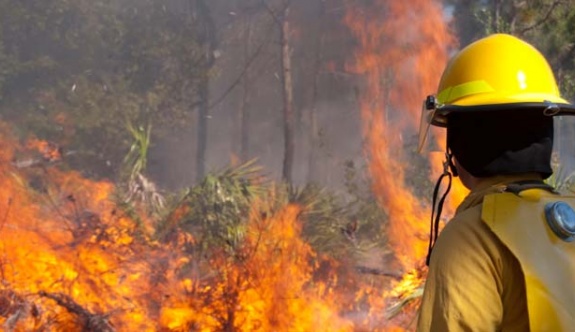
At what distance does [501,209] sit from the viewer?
4.13 ft

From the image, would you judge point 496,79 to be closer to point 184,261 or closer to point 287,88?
point 184,261

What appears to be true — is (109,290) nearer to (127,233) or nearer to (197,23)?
(127,233)

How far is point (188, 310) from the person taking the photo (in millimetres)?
5703

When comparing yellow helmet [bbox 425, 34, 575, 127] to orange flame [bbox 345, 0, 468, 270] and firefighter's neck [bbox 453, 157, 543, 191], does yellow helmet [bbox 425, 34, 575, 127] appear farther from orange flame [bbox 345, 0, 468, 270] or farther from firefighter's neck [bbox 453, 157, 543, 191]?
orange flame [bbox 345, 0, 468, 270]

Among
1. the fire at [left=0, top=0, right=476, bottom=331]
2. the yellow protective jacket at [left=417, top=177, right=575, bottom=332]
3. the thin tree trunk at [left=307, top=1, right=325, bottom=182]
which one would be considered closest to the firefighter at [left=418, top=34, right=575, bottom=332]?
the yellow protective jacket at [left=417, top=177, right=575, bottom=332]

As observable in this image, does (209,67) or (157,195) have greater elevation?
(209,67)

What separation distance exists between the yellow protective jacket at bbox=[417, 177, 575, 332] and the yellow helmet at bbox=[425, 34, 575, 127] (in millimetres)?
296

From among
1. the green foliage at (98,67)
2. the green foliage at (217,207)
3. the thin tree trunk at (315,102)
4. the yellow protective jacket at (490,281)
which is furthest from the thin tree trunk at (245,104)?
the yellow protective jacket at (490,281)

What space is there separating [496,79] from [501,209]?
0.37 meters

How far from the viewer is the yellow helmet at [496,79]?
4.74 feet

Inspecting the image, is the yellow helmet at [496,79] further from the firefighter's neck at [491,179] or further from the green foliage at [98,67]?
the green foliage at [98,67]

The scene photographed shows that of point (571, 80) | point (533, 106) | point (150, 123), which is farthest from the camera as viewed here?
point (150, 123)

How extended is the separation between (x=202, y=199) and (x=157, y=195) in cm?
83

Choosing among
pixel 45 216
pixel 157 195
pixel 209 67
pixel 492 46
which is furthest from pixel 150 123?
pixel 492 46
